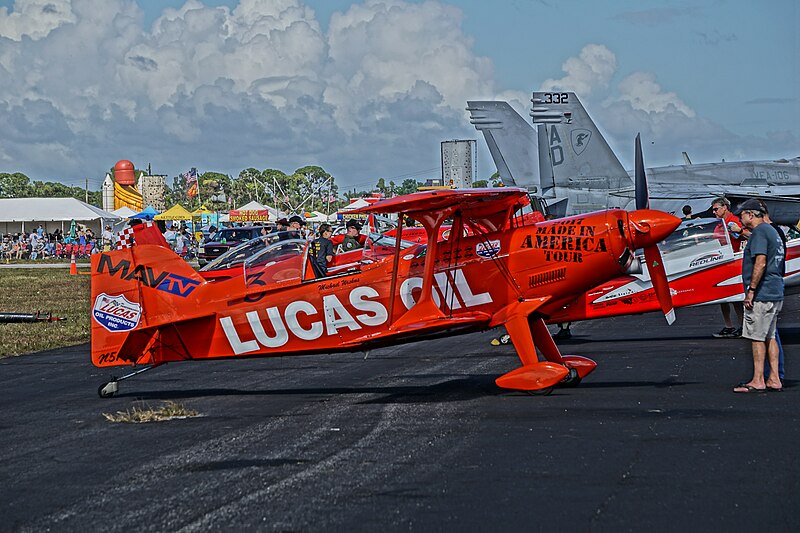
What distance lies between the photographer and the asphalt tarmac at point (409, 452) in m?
5.91

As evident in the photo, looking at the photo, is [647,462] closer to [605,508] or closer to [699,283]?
[605,508]

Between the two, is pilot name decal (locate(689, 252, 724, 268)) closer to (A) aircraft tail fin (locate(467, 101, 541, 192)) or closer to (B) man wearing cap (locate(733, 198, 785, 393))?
(B) man wearing cap (locate(733, 198, 785, 393))

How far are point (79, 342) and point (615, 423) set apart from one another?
1177 centimetres

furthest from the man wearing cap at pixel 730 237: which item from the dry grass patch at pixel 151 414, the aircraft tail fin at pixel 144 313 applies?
the dry grass patch at pixel 151 414

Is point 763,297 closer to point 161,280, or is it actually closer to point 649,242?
point 649,242

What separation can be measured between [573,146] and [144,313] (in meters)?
22.1

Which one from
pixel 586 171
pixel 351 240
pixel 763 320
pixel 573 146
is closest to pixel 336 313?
pixel 763 320

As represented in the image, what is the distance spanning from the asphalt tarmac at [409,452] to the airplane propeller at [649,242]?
918mm

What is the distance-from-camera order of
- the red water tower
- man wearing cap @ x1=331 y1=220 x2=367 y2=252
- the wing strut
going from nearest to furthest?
the wing strut
man wearing cap @ x1=331 y1=220 x2=367 y2=252
the red water tower

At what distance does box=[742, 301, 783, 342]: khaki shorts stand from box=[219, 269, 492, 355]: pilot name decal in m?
2.69

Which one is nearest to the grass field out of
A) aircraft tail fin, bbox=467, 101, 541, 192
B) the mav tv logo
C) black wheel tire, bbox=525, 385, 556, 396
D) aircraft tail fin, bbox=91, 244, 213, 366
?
aircraft tail fin, bbox=91, 244, 213, 366

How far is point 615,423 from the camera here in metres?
8.53

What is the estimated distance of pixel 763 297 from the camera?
9.80 metres

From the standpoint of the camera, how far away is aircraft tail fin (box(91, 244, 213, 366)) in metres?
11.2
